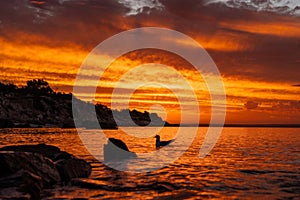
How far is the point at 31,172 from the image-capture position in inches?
800

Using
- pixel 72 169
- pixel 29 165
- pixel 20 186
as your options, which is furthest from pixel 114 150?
pixel 20 186

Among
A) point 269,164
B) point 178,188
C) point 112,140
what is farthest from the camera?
point 112,140

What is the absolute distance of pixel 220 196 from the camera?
1878cm

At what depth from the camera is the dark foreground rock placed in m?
16.9

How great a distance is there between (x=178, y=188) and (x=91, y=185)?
17.1 ft

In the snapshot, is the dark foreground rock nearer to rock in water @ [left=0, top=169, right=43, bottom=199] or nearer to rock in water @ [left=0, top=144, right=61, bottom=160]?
rock in water @ [left=0, top=169, right=43, bottom=199]

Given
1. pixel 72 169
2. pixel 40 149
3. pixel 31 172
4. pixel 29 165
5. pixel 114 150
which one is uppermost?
pixel 29 165

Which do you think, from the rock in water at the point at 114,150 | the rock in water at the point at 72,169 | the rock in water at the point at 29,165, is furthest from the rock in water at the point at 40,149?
the rock in water at the point at 29,165

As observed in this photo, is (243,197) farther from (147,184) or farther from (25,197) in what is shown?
(25,197)

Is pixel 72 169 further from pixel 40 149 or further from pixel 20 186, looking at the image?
pixel 40 149

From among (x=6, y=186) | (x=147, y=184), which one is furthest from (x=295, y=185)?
(x=6, y=186)

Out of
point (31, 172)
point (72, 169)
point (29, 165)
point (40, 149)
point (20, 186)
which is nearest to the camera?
point (20, 186)

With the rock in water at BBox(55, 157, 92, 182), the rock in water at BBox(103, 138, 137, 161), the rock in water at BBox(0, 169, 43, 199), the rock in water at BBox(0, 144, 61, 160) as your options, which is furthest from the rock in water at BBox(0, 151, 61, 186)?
the rock in water at BBox(103, 138, 137, 161)

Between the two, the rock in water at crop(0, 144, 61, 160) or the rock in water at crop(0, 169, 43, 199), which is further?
the rock in water at crop(0, 144, 61, 160)
